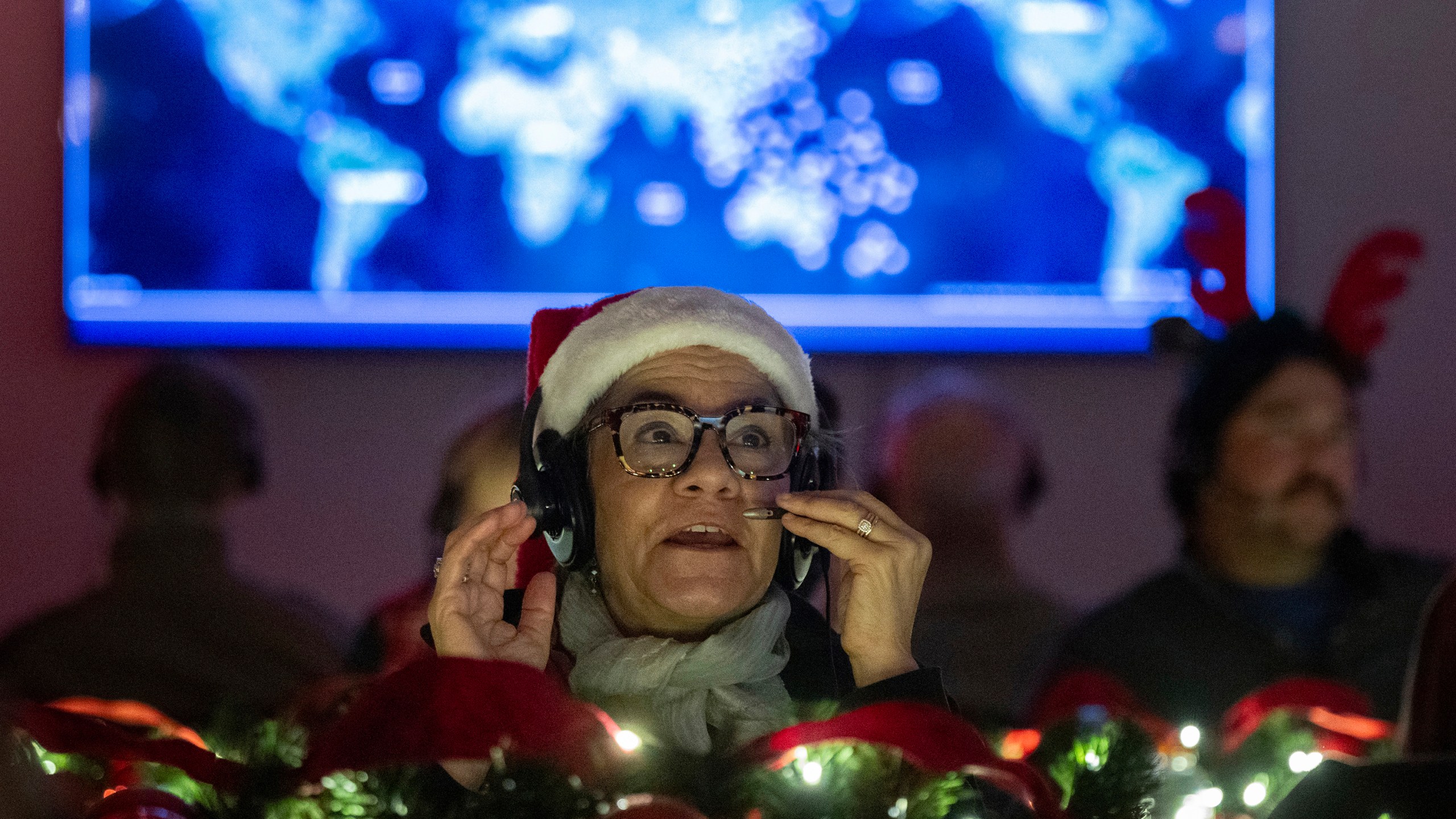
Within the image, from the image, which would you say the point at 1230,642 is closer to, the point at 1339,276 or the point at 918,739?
the point at 1339,276

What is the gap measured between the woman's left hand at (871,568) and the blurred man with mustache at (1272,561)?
1141mm

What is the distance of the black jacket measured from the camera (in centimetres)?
229

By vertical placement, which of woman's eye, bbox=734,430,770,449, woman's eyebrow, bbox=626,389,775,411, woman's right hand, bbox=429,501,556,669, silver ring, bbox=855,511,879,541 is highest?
woman's eyebrow, bbox=626,389,775,411

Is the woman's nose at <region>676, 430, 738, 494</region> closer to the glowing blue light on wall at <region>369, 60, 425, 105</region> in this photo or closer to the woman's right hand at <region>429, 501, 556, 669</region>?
the woman's right hand at <region>429, 501, 556, 669</region>

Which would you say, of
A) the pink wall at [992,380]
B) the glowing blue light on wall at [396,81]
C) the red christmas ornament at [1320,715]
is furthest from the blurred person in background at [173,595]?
the red christmas ornament at [1320,715]

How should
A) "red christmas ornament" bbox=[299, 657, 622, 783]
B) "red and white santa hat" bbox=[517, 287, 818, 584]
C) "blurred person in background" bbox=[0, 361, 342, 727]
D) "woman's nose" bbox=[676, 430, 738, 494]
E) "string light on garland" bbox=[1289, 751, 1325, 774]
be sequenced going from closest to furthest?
"red christmas ornament" bbox=[299, 657, 622, 783] < "string light on garland" bbox=[1289, 751, 1325, 774] < "woman's nose" bbox=[676, 430, 738, 494] < "red and white santa hat" bbox=[517, 287, 818, 584] < "blurred person in background" bbox=[0, 361, 342, 727]

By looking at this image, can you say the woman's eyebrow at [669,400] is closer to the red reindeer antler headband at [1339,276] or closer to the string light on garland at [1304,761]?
the string light on garland at [1304,761]

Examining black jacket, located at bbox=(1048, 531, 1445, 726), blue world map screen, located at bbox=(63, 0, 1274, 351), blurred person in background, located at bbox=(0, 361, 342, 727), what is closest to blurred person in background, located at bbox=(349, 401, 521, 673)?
blurred person in background, located at bbox=(0, 361, 342, 727)

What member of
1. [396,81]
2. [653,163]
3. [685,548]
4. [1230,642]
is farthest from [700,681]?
[396,81]

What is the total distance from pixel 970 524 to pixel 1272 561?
0.64m

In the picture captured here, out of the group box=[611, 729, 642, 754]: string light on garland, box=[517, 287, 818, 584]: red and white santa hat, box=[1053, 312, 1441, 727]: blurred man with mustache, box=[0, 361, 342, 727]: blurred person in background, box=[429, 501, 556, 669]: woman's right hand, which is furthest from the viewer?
box=[0, 361, 342, 727]: blurred person in background

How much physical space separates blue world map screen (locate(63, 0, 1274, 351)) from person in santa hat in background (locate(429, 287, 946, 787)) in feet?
3.87

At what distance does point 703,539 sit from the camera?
1.47 metres

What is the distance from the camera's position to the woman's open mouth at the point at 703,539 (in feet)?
4.80
